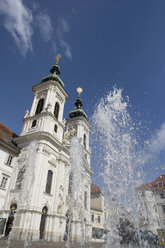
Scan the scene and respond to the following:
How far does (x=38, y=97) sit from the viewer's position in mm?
29812

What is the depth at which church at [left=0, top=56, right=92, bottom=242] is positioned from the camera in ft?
59.3

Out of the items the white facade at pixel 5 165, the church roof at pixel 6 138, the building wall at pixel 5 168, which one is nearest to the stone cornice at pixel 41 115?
the church roof at pixel 6 138

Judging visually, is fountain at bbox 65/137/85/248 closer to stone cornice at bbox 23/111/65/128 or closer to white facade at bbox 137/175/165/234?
stone cornice at bbox 23/111/65/128

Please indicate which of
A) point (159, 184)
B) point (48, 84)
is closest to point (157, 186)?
point (159, 184)

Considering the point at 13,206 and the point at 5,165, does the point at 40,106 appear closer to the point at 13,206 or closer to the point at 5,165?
the point at 5,165

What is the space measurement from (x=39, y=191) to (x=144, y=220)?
22.8 meters

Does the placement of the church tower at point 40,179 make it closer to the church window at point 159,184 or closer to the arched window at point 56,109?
the arched window at point 56,109

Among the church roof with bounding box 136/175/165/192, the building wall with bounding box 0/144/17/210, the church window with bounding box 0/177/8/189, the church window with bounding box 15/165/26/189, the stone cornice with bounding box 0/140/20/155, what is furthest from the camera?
the church roof with bounding box 136/175/165/192

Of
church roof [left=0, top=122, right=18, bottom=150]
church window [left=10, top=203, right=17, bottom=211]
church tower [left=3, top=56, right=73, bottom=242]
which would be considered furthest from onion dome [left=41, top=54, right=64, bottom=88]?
church window [left=10, top=203, right=17, bottom=211]

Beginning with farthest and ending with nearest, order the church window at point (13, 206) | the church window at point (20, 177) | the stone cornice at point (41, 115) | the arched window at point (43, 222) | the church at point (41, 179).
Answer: the stone cornice at point (41, 115)
the church window at point (20, 177)
the arched window at point (43, 222)
the church window at point (13, 206)
the church at point (41, 179)

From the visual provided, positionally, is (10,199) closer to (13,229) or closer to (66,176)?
(13,229)

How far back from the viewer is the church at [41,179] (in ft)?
59.3

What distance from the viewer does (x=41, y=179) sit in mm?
20094

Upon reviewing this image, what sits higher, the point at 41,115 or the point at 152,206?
the point at 41,115
